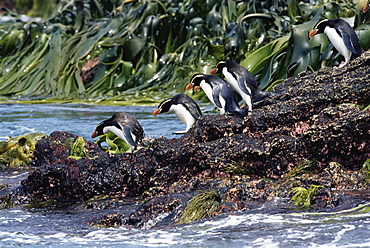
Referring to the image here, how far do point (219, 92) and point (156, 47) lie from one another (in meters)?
5.91

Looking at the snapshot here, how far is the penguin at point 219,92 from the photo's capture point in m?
5.16

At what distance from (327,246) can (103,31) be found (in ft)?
33.7

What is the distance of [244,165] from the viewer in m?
4.07

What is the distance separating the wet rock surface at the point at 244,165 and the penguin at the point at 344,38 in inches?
61.0

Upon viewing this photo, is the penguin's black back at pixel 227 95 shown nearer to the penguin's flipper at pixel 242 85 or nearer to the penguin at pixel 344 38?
the penguin's flipper at pixel 242 85

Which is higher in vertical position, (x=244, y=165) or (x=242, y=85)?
(x=242, y=85)

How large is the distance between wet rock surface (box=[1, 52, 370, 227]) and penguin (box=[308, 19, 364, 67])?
1548 mm

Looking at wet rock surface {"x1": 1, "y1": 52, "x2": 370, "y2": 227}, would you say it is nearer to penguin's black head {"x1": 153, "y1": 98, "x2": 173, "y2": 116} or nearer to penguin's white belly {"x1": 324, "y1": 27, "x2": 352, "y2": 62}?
penguin's white belly {"x1": 324, "y1": 27, "x2": 352, "y2": 62}

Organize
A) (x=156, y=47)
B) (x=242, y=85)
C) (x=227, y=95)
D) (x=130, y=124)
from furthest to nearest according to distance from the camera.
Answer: (x=156, y=47)
(x=130, y=124)
(x=242, y=85)
(x=227, y=95)

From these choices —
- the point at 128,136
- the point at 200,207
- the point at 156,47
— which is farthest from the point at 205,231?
the point at 156,47

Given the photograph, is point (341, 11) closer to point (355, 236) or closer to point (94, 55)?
point (94, 55)

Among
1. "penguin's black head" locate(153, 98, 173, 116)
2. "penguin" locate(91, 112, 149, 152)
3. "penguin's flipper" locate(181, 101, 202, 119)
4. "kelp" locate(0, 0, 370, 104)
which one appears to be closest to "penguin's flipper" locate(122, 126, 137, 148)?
"penguin" locate(91, 112, 149, 152)

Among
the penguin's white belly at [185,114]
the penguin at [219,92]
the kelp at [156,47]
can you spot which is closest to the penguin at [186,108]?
the penguin's white belly at [185,114]

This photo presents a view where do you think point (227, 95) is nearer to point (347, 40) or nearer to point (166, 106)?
point (166, 106)
